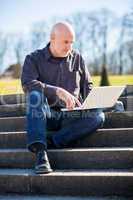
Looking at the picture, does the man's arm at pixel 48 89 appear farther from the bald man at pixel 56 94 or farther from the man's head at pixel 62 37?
the man's head at pixel 62 37

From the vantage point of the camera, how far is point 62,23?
13.7 feet

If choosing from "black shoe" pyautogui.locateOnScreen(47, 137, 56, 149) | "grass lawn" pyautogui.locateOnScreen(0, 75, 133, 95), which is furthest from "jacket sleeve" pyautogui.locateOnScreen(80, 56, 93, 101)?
"grass lawn" pyautogui.locateOnScreen(0, 75, 133, 95)

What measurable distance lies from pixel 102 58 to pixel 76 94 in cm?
3240

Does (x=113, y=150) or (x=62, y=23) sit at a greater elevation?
(x=62, y=23)

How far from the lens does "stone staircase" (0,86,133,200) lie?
3.67 metres

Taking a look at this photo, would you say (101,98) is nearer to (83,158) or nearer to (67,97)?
(67,97)

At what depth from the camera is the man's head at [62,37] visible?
4.16 meters

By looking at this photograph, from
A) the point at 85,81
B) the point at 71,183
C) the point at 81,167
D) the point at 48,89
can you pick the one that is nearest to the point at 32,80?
the point at 48,89

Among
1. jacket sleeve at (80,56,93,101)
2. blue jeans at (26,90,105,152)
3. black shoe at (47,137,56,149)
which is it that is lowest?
black shoe at (47,137,56,149)

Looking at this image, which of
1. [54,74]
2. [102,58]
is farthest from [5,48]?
[54,74]

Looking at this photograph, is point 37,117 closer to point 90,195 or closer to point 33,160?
point 33,160

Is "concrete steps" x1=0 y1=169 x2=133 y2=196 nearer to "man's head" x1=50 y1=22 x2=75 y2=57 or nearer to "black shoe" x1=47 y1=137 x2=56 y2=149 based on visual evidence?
"black shoe" x1=47 y1=137 x2=56 y2=149

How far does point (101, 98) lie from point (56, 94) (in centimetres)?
44

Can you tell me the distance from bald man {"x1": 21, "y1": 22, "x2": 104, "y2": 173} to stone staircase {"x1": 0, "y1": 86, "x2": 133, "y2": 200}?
6.0 inches
